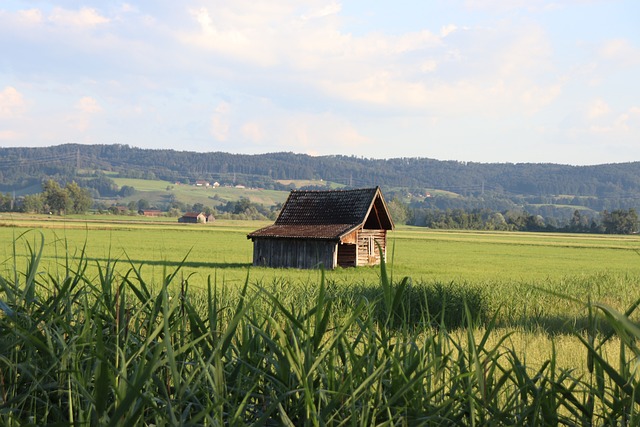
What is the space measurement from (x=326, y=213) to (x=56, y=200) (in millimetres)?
133422

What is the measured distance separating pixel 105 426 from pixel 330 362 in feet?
4.08

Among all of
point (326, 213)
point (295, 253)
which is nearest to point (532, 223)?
point (326, 213)

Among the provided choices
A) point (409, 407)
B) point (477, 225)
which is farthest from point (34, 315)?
point (477, 225)

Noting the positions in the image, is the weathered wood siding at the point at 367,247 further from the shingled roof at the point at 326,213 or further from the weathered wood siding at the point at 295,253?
the weathered wood siding at the point at 295,253

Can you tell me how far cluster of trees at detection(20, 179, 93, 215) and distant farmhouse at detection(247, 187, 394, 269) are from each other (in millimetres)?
123520

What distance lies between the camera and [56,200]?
538ft

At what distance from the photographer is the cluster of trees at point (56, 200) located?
163000mm

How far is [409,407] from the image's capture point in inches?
143

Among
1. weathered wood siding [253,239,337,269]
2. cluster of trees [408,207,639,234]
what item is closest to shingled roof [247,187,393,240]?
weathered wood siding [253,239,337,269]

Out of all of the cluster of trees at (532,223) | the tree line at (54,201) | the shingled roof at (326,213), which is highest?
the shingled roof at (326,213)

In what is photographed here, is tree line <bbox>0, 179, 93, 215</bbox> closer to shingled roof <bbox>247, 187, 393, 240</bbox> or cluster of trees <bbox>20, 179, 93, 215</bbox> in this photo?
cluster of trees <bbox>20, 179, 93, 215</bbox>

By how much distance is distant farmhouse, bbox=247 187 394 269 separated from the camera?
133 ft

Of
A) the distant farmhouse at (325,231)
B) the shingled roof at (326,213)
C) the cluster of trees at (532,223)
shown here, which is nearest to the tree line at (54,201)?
the cluster of trees at (532,223)

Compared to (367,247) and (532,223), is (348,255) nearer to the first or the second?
(367,247)
